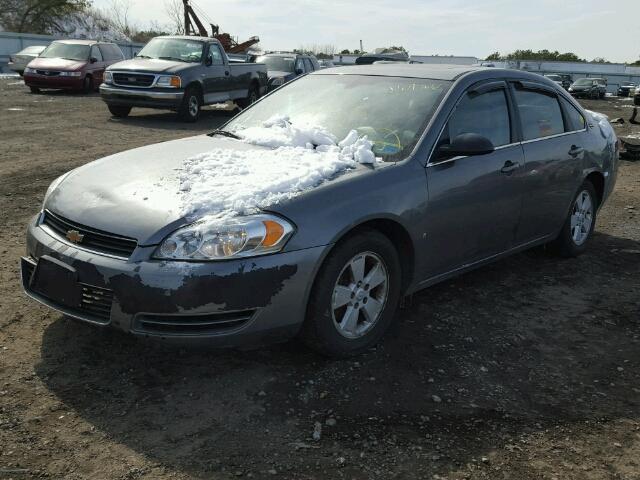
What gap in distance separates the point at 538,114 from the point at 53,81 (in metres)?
17.3

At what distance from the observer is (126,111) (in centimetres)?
1462

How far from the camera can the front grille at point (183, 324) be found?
304 centimetres

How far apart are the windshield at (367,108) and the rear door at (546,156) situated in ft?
3.16

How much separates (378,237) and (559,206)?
229 centimetres

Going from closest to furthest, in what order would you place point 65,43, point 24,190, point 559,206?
point 559,206, point 24,190, point 65,43

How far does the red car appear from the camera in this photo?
61.3 feet

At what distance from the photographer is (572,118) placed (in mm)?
5445

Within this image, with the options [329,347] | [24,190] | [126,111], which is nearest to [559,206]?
[329,347]

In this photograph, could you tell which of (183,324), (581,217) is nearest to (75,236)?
(183,324)

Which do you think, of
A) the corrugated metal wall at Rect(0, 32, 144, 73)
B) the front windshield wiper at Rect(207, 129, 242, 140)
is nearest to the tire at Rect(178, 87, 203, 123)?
the front windshield wiper at Rect(207, 129, 242, 140)

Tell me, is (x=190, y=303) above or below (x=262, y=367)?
above

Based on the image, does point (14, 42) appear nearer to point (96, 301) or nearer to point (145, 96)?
point (145, 96)

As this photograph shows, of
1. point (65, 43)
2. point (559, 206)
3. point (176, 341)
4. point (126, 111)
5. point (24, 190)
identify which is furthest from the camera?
point (65, 43)

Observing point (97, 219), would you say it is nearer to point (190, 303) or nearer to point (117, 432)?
point (190, 303)
